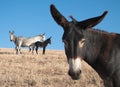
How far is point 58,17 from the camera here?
8117 millimetres

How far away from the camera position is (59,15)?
8.11 m

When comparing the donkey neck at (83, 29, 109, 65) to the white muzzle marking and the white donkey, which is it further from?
the white donkey

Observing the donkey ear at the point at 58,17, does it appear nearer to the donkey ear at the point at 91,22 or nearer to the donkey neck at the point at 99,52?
the donkey ear at the point at 91,22

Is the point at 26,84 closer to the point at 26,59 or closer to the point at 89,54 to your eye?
the point at 89,54

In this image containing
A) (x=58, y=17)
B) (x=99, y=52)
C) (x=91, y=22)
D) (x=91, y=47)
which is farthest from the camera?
(x=99, y=52)

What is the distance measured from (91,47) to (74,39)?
78cm

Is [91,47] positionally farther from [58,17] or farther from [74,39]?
[58,17]

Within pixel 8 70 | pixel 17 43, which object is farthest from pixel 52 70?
→ pixel 17 43

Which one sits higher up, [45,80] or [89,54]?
[89,54]

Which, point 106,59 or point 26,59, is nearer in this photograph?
point 106,59

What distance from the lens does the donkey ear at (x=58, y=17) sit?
26.1 feet

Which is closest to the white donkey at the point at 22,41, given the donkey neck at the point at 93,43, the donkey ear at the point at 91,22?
the donkey neck at the point at 93,43

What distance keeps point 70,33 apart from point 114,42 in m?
1.29

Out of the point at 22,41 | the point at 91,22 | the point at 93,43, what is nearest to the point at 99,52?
the point at 93,43
